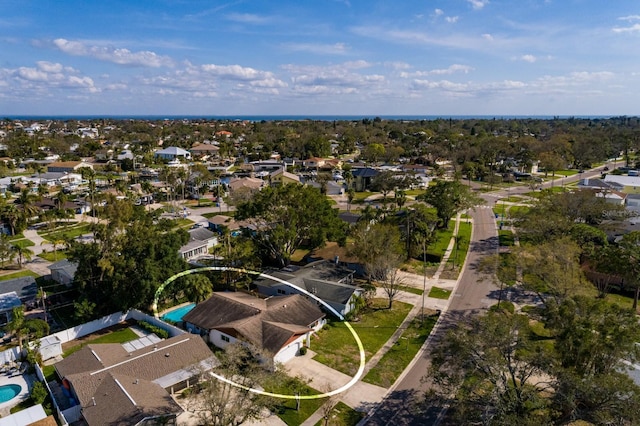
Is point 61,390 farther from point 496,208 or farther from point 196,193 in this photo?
point 496,208

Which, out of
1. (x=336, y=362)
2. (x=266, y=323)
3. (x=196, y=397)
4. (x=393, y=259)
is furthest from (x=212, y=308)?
(x=393, y=259)

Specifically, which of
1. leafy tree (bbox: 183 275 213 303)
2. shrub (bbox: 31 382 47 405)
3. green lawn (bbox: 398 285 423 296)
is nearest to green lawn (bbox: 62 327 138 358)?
leafy tree (bbox: 183 275 213 303)

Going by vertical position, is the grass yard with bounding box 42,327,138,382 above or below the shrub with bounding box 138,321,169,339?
below

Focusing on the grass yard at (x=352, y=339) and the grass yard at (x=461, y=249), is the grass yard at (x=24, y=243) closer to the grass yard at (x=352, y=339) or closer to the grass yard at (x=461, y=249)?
the grass yard at (x=352, y=339)

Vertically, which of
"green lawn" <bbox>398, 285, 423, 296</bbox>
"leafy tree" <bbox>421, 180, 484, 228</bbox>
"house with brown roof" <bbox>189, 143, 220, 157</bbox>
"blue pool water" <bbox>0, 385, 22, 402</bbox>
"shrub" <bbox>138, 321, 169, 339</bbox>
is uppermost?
"house with brown roof" <bbox>189, 143, 220, 157</bbox>

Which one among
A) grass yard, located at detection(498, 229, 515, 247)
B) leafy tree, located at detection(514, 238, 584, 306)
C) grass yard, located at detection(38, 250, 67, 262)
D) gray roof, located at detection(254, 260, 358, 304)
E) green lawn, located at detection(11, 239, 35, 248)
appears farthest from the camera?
grass yard, located at detection(498, 229, 515, 247)

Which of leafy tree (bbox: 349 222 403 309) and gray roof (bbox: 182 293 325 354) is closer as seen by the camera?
gray roof (bbox: 182 293 325 354)

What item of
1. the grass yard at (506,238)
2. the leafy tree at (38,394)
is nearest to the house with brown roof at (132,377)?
the leafy tree at (38,394)

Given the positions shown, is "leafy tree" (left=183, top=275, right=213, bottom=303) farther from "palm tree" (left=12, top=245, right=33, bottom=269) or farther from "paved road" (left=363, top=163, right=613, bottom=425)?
"palm tree" (left=12, top=245, right=33, bottom=269)

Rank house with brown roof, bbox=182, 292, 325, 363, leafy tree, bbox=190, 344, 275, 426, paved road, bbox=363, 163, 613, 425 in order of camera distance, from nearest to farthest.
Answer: leafy tree, bbox=190, 344, 275, 426 < paved road, bbox=363, 163, 613, 425 < house with brown roof, bbox=182, 292, 325, 363
